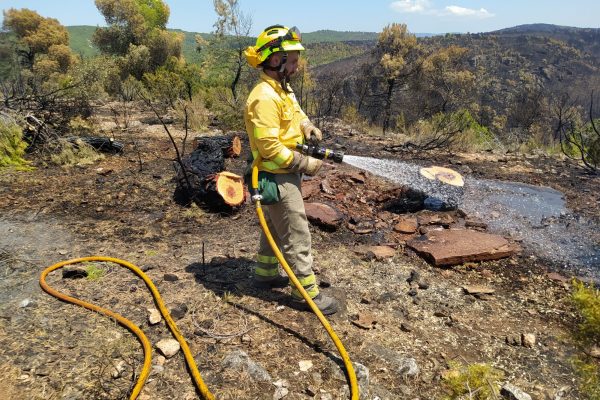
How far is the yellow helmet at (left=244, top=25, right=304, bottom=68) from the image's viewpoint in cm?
245

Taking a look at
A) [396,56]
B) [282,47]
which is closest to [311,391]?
[282,47]

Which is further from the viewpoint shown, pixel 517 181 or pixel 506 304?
pixel 517 181

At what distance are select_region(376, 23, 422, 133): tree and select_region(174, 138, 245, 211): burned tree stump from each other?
1495cm

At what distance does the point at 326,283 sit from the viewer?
3.43 m

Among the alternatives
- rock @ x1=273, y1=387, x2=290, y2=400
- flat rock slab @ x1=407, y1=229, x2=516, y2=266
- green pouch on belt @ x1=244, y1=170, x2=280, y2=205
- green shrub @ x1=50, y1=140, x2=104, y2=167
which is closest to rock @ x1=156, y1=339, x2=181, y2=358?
rock @ x1=273, y1=387, x2=290, y2=400

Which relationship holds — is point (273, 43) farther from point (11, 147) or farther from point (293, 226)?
point (11, 147)

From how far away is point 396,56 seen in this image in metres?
20.8

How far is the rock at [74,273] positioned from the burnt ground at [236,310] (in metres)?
0.08

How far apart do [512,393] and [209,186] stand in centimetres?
385

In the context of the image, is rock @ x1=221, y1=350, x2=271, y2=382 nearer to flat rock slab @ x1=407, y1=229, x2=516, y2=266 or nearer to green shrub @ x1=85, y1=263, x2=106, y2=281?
green shrub @ x1=85, y1=263, x2=106, y2=281

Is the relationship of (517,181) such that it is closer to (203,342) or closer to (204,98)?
(203,342)

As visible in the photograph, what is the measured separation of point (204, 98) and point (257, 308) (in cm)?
1112

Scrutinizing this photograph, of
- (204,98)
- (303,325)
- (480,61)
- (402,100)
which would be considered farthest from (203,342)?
(480,61)

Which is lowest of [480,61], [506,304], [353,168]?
[506,304]
